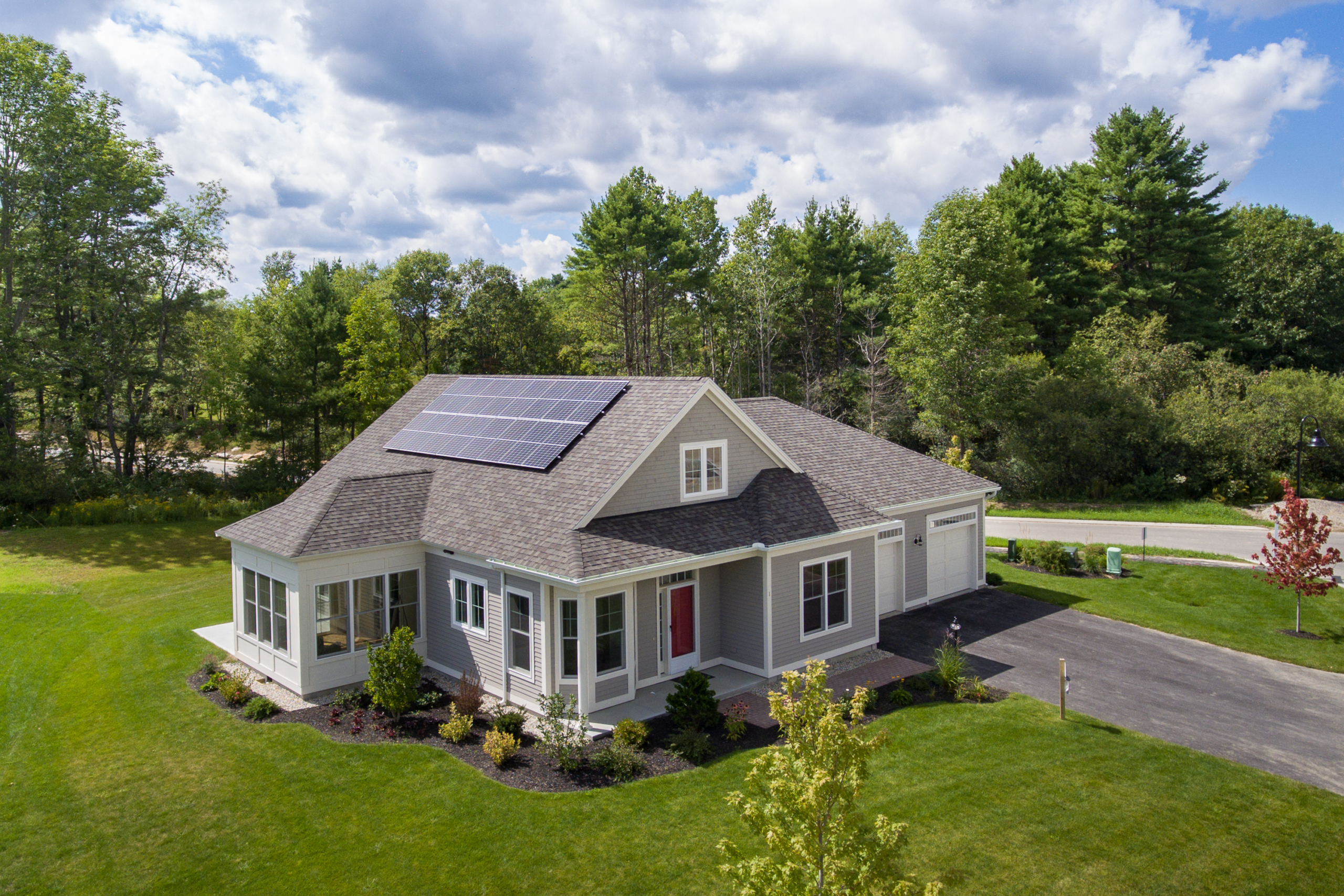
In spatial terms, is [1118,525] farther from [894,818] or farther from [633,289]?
[633,289]

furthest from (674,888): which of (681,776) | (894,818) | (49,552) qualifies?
(49,552)

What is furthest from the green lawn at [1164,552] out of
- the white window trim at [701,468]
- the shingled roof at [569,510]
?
the white window trim at [701,468]

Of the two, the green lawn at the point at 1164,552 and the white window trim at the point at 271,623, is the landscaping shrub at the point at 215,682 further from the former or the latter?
the green lawn at the point at 1164,552

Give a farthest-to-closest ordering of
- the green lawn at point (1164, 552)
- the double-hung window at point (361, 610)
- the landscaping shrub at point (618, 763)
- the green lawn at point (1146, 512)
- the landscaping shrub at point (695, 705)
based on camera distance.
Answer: the green lawn at point (1146, 512), the green lawn at point (1164, 552), the double-hung window at point (361, 610), the landscaping shrub at point (695, 705), the landscaping shrub at point (618, 763)

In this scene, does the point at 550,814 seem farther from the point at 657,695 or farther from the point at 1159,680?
the point at 1159,680

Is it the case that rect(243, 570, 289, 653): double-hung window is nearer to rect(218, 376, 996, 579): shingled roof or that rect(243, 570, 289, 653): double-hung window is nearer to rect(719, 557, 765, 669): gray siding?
rect(218, 376, 996, 579): shingled roof
